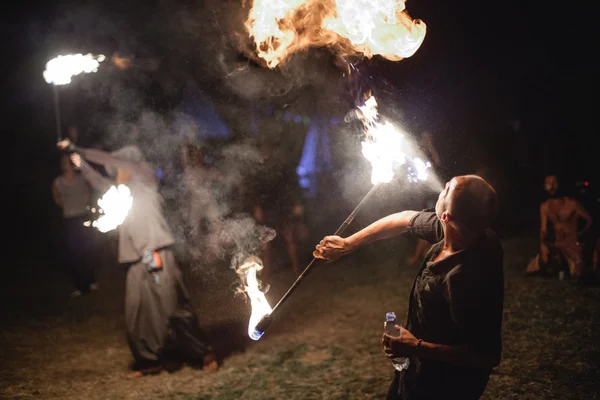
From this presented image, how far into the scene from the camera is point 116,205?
4898mm

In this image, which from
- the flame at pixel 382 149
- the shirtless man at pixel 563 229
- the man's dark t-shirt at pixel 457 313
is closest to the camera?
the man's dark t-shirt at pixel 457 313

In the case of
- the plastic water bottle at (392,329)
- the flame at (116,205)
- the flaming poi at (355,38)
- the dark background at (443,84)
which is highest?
the dark background at (443,84)

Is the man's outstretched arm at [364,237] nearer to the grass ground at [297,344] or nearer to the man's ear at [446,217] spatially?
the man's ear at [446,217]

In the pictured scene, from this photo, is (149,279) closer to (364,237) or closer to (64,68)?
(64,68)

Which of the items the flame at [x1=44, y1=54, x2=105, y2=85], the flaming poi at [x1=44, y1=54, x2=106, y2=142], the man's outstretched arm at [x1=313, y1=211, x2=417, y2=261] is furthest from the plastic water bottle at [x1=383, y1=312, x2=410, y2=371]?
the flame at [x1=44, y1=54, x2=105, y2=85]

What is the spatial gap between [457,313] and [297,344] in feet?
12.8

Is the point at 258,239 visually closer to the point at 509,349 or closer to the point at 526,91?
the point at 509,349

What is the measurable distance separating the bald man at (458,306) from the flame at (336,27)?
6.86 ft

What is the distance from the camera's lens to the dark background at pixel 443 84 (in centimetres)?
1018

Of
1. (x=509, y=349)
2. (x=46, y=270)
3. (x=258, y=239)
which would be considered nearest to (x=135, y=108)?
(x=258, y=239)

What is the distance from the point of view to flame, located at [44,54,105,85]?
15.8ft

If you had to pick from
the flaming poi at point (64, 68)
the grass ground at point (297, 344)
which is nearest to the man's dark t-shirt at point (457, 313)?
the grass ground at point (297, 344)

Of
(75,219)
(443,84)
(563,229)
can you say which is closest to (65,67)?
(75,219)

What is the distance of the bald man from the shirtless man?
6374 mm
